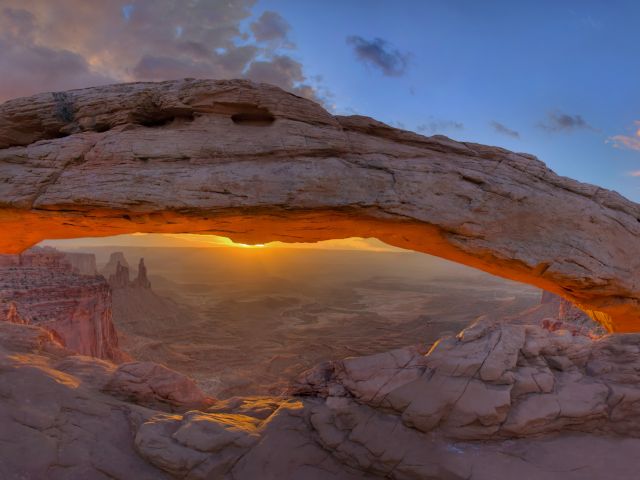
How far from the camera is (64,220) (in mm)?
8562

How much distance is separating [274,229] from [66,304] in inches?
713

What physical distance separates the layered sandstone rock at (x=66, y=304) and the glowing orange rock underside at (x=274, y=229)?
37.6 feet

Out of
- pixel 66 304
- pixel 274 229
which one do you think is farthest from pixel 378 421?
pixel 66 304

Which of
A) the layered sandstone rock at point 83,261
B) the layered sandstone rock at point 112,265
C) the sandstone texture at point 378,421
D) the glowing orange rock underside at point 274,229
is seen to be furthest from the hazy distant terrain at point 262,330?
the layered sandstone rock at point 83,261

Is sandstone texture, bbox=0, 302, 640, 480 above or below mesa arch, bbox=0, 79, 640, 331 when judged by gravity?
below

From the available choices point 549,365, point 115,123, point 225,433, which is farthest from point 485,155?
point 115,123

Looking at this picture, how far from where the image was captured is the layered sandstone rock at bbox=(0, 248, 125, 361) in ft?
63.8

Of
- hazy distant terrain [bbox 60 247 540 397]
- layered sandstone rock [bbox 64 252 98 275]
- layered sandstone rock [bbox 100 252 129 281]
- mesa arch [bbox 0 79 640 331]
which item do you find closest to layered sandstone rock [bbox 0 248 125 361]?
hazy distant terrain [bbox 60 247 540 397]

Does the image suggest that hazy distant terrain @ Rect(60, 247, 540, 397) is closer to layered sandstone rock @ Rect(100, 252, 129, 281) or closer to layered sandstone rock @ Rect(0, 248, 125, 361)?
layered sandstone rock @ Rect(0, 248, 125, 361)

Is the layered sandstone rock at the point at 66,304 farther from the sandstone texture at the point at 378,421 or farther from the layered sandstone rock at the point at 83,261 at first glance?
the layered sandstone rock at the point at 83,261

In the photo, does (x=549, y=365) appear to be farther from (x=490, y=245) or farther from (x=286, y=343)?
(x=286, y=343)

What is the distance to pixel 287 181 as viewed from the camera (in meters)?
7.82

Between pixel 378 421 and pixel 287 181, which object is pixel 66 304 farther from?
pixel 378 421

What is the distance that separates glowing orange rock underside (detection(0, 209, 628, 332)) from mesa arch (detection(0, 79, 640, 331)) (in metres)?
0.07
